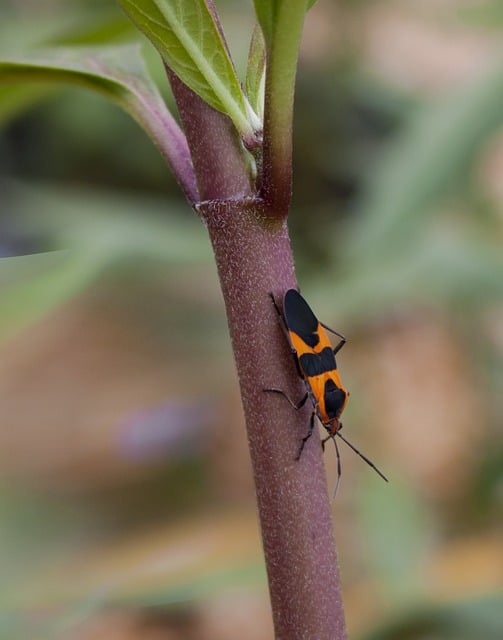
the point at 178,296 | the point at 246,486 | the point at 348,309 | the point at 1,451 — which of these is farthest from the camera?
the point at 178,296

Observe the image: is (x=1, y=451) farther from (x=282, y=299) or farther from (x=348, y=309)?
(x=282, y=299)

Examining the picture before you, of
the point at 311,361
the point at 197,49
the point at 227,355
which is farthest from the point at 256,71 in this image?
the point at 227,355

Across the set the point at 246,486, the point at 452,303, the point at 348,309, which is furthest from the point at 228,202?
the point at 246,486

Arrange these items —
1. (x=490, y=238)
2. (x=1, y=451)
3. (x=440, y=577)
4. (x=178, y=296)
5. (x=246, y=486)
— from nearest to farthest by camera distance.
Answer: (x=440, y=577) < (x=490, y=238) < (x=246, y=486) < (x=1, y=451) < (x=178, y=296)

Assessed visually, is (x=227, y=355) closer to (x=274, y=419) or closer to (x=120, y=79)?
(x=120, y=79)

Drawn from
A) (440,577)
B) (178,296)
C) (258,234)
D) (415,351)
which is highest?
(178,296)

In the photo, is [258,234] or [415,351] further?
[415,351]

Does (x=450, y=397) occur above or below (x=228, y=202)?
above

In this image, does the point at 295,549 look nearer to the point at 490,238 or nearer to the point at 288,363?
the point at 288,363
